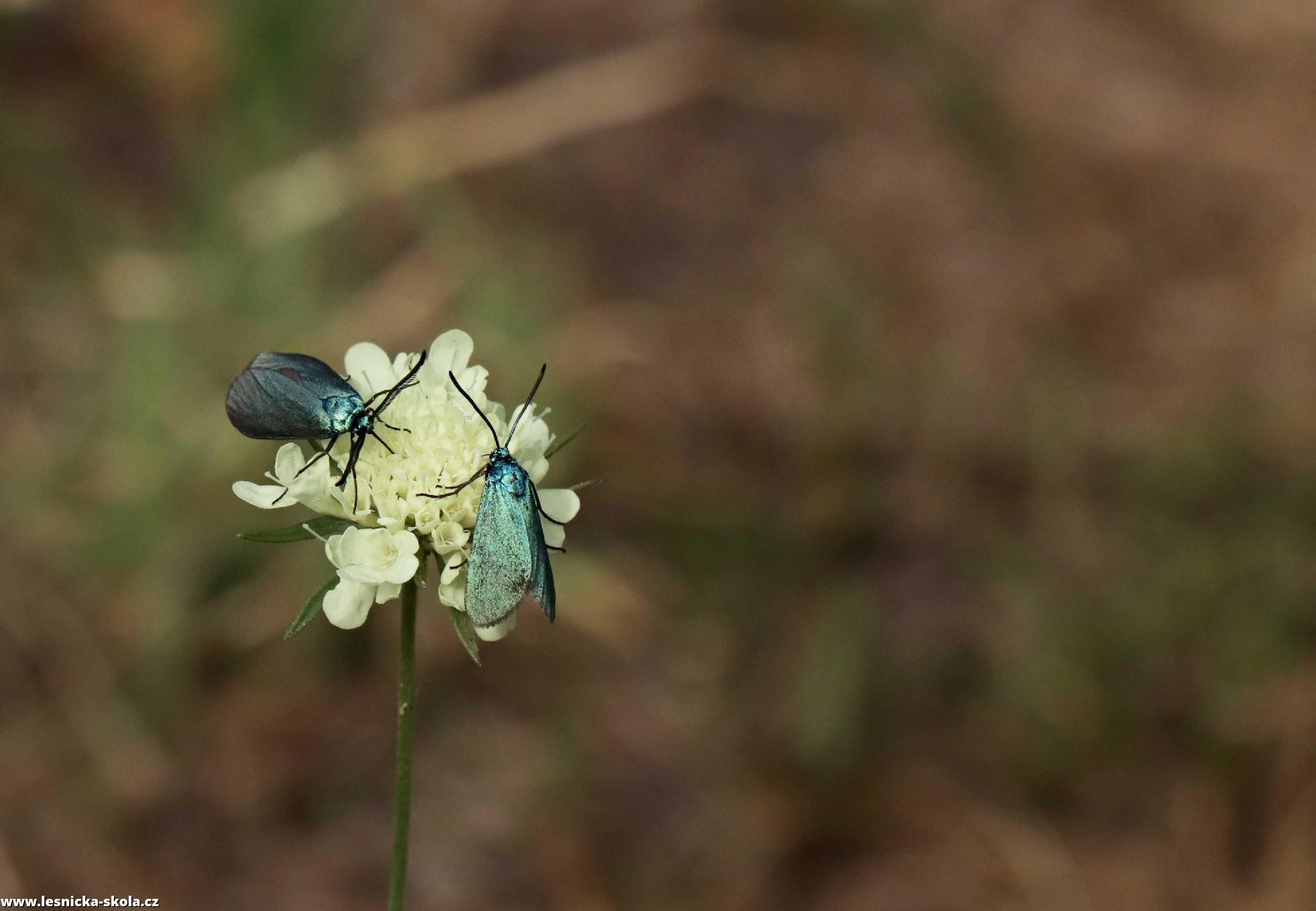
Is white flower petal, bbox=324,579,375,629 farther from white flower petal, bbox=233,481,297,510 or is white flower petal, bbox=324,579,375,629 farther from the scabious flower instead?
white flower petal, bbox=233,481,297,510

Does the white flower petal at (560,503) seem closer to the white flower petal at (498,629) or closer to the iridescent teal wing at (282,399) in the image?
the white flower petal at (498,629)

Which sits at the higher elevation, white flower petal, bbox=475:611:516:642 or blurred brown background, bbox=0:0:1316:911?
blurred brown background, bbox=0:0:1316:911

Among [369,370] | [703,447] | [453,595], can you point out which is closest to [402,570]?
[453,595]

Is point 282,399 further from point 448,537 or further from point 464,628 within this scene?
point 464,628

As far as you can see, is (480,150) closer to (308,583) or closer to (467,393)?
(308,583)

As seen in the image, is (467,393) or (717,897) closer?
(467,393)

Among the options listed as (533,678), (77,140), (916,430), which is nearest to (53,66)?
(77,140)

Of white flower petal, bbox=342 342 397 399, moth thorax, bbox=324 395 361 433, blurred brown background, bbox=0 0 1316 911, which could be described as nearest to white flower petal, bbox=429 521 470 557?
moth thorax, bbox=324 395 361 433
